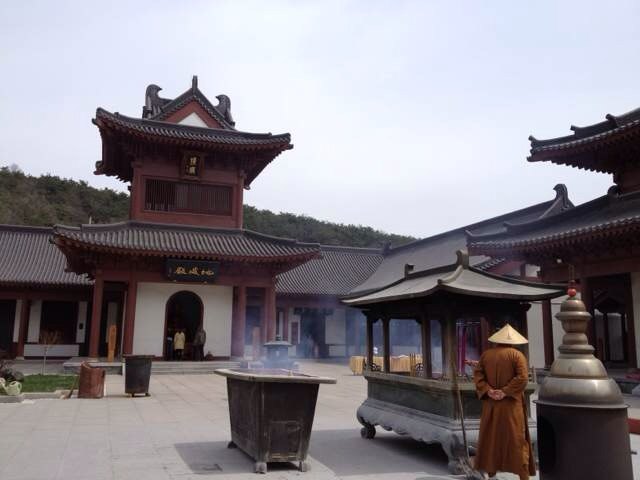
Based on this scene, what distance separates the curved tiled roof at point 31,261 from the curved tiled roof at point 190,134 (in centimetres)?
724

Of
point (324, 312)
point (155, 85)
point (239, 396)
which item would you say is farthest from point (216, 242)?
point (239, 396)

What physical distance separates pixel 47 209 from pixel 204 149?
4550cm

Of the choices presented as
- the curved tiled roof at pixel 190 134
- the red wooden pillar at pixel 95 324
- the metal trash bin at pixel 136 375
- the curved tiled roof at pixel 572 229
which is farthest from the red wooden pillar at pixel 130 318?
the curved tiled roof at pixel 572 229

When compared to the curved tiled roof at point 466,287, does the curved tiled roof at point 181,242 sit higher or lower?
higher

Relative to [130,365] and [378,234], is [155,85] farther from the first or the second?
[378,234]

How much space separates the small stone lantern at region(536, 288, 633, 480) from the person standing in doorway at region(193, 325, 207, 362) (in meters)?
17.0

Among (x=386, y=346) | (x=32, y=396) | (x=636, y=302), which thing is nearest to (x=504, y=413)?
(x=386, y=346)

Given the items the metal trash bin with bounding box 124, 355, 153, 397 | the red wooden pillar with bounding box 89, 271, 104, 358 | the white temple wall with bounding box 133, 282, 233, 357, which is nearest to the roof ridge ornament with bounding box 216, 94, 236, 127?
the white temple wall with bounding box 133, 282, 233, 357

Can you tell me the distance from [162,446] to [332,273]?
25064 millimetres

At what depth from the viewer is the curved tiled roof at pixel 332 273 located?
29.3m

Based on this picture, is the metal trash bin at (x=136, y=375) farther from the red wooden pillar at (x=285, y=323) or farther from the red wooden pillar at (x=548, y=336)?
the red wooden pillar at (x=285, y=323)

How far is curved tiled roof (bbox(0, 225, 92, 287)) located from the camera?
24.2m

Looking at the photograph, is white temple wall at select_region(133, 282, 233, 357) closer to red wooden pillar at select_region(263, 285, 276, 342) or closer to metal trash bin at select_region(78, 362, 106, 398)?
red wooden pillar at select_region(263, 285, 276, 342)

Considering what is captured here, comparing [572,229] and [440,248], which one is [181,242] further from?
[440,248]
